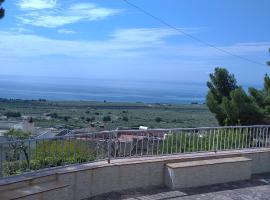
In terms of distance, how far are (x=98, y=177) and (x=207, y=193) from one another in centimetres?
224

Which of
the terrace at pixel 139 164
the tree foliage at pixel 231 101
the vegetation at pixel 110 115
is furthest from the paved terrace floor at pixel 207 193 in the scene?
the vegetation at pixel 110 115

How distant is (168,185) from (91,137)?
1.82m

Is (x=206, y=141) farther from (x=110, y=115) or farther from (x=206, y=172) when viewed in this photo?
(x=110, y=115)

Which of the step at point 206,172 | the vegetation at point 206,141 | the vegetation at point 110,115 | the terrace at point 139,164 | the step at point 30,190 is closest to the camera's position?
the step at point 30,190

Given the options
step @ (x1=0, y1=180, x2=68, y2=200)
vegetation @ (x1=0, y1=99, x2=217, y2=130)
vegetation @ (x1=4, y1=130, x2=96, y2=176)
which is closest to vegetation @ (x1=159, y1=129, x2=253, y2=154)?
vegetation @ (x1=4, y1=130, x2=96, y2=176)

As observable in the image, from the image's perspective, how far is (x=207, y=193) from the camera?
29.2ft

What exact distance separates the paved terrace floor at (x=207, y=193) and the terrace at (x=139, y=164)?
2 cm

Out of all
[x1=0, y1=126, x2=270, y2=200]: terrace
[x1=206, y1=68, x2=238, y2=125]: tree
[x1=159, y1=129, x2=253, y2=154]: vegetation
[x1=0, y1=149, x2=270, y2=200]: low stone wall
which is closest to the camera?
[x1=0, y1=149, x2=270, y2=200]: low stone wall

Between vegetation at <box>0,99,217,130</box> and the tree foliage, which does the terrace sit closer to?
the tree foliage

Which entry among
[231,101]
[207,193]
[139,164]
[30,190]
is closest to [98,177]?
[139,164]

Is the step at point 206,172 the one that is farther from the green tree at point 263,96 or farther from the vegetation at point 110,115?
the vegetation at point 110,115

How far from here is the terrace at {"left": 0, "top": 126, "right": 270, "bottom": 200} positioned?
7.31 m

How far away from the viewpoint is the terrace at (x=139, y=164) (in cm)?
731

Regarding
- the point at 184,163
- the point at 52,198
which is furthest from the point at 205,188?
the point at 52,198
